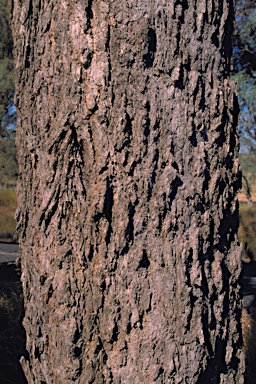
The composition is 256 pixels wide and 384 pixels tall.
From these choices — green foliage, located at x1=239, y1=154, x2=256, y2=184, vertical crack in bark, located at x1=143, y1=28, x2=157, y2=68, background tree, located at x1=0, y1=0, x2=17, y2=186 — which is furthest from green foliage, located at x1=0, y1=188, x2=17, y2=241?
vertical crack in bark, located at x1=143, y1=28, x2=157, y2=68

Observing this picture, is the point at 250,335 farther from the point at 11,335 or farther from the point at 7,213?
the point at 7,213

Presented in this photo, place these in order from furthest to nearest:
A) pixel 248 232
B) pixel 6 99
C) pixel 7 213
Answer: pixel 7 213 → pixel 6 99 → pixel 248 232

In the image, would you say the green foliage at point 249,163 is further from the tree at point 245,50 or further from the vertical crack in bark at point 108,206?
the vertical crack in bark at point 108,206

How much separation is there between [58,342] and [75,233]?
0.34 m

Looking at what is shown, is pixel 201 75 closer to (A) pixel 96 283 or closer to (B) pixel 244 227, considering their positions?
(A) pixel 96 283

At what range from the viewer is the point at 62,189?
4.37 feet

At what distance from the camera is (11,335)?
4453mm

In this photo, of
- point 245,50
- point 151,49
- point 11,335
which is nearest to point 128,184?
point 151,49

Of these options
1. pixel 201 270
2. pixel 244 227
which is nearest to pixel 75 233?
pixel 201 270

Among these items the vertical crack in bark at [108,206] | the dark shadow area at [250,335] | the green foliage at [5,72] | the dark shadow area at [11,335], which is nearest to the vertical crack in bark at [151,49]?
the vertical crack in bark at [108,206]

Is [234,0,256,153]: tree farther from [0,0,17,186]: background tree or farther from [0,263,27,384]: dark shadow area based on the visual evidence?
[0,0,17,186]: background tree

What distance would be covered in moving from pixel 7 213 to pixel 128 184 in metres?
13.5

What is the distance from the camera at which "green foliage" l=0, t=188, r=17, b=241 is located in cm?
1402

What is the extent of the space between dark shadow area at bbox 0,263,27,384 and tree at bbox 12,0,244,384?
2948mm
